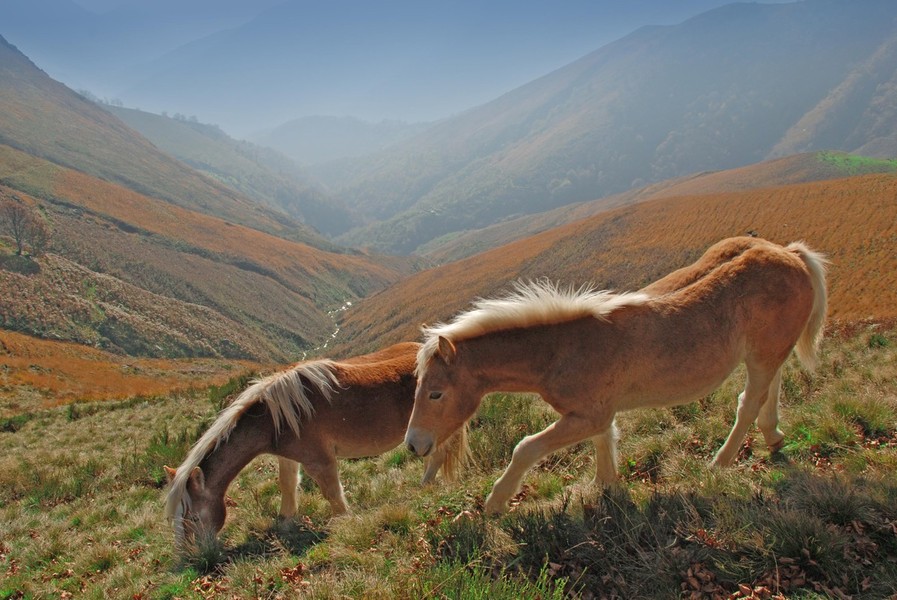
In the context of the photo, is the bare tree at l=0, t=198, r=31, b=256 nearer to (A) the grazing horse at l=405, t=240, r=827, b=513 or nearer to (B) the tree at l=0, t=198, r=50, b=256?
(B) the tree at l=0, t=198, r=50, b=256

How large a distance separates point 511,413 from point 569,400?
377 centimetres

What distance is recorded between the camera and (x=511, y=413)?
825cm

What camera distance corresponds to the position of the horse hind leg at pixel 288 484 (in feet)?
21.6

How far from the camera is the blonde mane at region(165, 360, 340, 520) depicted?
573 centimetres

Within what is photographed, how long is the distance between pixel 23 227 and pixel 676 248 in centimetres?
9870

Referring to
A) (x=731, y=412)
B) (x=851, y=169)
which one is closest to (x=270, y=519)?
(x=731, y=412)

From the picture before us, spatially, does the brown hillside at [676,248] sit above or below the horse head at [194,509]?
below

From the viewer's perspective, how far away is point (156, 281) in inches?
3509

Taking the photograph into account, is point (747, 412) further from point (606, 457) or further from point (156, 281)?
point (156, 281)

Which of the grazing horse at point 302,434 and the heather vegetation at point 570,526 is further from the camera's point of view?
the grazing horse at point 302,434

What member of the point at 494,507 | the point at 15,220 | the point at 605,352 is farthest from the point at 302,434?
the point at 15,220

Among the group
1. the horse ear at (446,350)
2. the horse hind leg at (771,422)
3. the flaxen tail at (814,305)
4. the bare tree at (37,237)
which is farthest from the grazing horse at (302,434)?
the bare tree at (37,237)

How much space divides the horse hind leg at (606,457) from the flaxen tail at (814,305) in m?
2.60

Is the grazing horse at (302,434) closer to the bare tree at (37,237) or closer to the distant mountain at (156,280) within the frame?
the distant mountain at (156,280)
